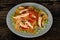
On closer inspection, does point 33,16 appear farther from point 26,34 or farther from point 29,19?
point 26,34

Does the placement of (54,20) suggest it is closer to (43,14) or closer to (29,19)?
(43,14)

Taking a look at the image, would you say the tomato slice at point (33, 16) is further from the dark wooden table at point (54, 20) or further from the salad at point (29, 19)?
the dark wooden table at point (54, 20)

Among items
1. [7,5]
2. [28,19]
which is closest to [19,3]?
[7,5]

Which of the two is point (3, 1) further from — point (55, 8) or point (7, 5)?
point (55, 8)

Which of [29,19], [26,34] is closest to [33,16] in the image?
[29,19]

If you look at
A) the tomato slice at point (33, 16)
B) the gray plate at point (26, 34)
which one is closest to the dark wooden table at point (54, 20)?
the gray plate at point (26, 34)

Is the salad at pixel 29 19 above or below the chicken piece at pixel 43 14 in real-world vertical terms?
below

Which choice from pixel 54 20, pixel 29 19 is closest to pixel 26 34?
pixel 29 19

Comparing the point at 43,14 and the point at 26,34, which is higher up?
the point at 43,14

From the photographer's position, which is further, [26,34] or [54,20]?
[54,20]
